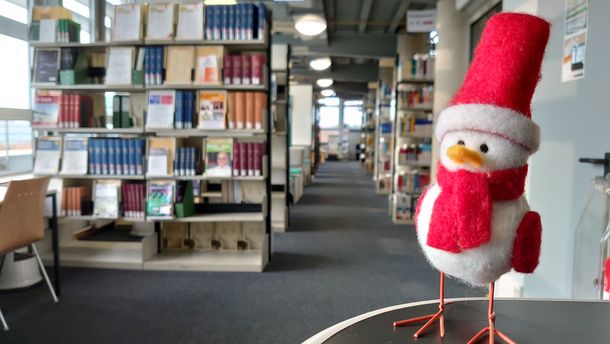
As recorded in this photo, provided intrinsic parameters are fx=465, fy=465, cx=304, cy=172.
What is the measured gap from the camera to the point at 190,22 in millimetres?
3914

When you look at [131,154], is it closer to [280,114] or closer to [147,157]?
[147,157]

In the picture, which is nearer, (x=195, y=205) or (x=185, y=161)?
(x=185, y=161)

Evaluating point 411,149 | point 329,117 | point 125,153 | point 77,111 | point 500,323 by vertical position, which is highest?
point 329,117

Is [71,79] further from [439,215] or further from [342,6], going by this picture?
[342,6]

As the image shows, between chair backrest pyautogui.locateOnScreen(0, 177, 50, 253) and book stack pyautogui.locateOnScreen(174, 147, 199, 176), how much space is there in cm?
108

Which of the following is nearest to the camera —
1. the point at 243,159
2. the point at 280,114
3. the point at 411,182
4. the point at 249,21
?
the point at 249,21

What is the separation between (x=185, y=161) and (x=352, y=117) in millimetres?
20217

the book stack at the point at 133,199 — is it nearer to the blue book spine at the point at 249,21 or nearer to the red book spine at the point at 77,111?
the red book spine at the point at 77,111

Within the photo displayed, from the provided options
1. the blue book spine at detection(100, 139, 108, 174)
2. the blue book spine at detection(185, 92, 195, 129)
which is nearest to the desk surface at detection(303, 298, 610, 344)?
the blue book spine at detection(185, 92, 195, 129)

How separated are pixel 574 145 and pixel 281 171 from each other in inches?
159

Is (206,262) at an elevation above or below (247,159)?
below

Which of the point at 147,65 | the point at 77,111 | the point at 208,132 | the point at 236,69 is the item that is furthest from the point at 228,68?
the point at 77,111

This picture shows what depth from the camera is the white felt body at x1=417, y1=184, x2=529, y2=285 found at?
786mm

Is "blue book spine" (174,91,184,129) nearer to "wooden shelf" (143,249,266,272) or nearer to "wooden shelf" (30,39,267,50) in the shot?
"wooden shelf" (30,39,267,50)
